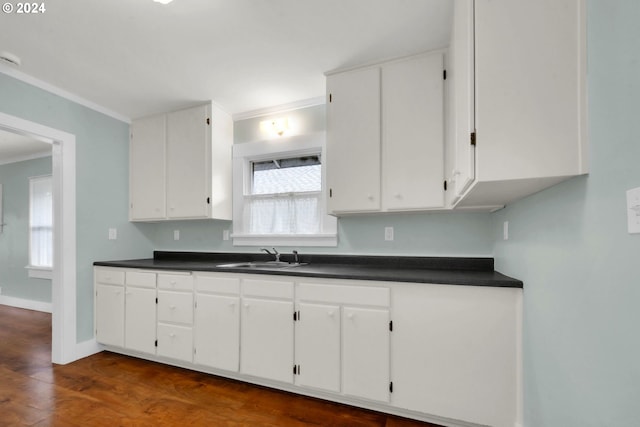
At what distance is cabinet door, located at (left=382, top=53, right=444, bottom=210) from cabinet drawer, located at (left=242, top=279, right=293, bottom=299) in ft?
3.08

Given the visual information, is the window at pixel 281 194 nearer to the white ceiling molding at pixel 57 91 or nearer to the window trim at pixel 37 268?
the white ceiling molding at pixel 57 91

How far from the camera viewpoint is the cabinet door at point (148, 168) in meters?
3.05

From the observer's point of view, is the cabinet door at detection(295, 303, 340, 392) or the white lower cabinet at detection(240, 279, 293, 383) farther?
the white lower cabinet at detection(240, 279, 293, 383)

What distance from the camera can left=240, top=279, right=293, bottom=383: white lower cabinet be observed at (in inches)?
81.6

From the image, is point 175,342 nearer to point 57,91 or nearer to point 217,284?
point 217,284

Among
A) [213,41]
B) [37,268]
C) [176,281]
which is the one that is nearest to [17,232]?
[37,268]

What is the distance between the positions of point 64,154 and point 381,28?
292 cm

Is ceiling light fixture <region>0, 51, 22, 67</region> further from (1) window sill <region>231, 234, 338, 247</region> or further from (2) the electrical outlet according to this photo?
(2) the electrical outlet

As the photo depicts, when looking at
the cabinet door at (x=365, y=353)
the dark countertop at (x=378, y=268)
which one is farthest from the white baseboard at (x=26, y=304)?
the cabinet door at (x=365, y=353)

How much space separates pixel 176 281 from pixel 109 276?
0.87 meters

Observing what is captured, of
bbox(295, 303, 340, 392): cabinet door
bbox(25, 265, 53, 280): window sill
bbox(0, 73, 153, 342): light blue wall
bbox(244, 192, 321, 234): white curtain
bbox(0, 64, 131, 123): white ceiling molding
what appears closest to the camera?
bbox(295, 303, 340, 392): cabinet door

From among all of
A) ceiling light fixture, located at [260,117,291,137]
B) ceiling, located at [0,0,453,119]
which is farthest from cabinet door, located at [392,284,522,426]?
ceiling light fixture, located at [260,117,291,137]

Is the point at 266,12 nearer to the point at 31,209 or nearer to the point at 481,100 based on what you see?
the point at 481,100

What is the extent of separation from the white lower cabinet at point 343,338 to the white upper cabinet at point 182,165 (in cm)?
147
